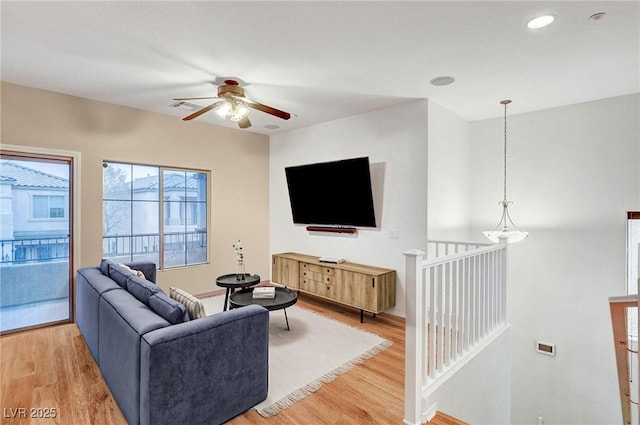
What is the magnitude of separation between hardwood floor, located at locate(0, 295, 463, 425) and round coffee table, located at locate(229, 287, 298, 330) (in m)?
0.91

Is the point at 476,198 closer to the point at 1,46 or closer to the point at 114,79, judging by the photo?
the point at 114,79

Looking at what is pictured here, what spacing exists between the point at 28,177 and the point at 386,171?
4360 millimetres

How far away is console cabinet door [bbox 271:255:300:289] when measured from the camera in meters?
4.98

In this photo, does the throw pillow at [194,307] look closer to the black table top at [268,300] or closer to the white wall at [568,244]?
the black table top at [268,300]

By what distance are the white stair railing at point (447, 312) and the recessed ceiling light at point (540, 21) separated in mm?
1793

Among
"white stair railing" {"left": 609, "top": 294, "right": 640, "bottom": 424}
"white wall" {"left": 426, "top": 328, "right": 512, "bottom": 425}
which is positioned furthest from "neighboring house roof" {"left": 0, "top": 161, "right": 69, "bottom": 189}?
"white stair railing" {"left": 609, "top": 294, "right": 640, "bottom": 424}

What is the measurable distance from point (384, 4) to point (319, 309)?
368cm

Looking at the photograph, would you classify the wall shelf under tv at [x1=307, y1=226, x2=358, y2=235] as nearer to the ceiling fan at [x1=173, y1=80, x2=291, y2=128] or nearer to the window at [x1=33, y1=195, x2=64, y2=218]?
the ceiling fan at [x1=173, y1=80, x2=291, y2=128]

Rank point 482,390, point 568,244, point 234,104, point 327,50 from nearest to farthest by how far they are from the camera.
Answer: point 327,50, point 482,390, point 234,104, point 568,244

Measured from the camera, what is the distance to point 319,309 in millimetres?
4531

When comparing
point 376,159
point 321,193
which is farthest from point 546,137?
point 321,193

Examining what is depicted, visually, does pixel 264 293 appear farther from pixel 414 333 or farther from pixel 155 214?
pixel 155 214

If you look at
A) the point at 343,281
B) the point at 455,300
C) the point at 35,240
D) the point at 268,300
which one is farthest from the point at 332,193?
the point at 35,240

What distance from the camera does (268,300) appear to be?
11.3 ft
